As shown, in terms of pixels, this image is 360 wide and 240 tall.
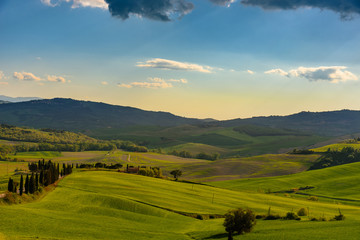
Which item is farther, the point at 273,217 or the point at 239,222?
the point at 273,217

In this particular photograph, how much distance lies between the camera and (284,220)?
2643 inches

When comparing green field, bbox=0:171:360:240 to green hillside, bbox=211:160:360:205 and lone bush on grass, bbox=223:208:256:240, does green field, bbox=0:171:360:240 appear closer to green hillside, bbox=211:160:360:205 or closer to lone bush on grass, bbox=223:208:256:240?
lone bush on grass, bbox=223:208:256:240

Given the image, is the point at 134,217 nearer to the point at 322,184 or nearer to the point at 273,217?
the point at 273,217

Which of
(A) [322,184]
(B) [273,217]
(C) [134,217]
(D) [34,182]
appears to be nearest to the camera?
(C) [134,217]

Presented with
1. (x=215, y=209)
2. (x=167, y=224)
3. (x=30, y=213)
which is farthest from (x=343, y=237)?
(x=30, y=213)

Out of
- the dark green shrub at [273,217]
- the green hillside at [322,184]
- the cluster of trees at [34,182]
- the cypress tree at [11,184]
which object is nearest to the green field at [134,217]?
the dark green shrub at [273,217]

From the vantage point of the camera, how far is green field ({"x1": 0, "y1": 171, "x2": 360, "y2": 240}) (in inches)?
1969

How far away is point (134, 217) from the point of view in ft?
213

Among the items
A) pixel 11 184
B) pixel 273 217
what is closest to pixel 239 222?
pixel 273 217

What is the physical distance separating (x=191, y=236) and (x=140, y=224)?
1130 cm

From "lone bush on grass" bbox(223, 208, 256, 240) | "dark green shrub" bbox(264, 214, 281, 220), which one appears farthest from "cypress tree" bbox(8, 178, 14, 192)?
"dark green shrub" bbox(264, 214, 281, 220)

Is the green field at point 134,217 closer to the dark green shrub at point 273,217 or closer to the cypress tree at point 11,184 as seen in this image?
the dark green shrub at point 273,217

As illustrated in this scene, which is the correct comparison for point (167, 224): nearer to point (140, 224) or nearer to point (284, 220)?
point (140, 224)

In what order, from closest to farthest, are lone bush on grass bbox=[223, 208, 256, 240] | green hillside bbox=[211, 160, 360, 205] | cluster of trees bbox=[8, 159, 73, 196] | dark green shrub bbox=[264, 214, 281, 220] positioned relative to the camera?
1. lone bush on grass bbox=[223, 208, 256, 240]
2. dark green shrub bbox=[264, 214, 281, 220]
3. cluster of trees bbox=[8, 159, 73, 196]
4. green hillside bbox=[211, 160, 360, 205]
